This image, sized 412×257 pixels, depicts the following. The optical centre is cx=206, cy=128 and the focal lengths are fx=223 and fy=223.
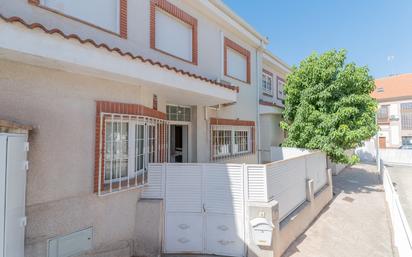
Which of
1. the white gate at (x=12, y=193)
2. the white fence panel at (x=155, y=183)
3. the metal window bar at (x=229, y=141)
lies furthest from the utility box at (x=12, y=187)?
the metal window bar at (x=229, y=141)

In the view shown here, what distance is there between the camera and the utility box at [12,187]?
3285 millimetres

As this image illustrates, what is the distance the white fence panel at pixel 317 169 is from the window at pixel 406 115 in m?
38.7

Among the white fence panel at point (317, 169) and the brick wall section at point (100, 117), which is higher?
the brick wall section at point (100, 117)

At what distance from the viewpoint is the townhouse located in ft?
13.2

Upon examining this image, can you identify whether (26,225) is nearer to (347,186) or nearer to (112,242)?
(112,242)

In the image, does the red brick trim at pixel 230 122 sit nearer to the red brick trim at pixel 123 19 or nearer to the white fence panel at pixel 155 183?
the white fence panel at pixel 155 183

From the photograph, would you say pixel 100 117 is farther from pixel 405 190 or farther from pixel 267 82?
pixel 405 190

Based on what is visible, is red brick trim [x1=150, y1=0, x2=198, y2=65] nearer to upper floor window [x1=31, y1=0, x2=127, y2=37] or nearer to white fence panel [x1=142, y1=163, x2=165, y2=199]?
upper floor window [x1=31, y1=0, x2=127, y2=37]

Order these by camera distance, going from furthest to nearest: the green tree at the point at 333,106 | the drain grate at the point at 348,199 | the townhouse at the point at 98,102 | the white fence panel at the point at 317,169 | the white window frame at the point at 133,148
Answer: the drain grate at the point at 348,199 < the green tree at the point at 333,106 < the white fence panel at the point at 317,169 < the white window frame at the point at 133,148 < the townhouse at the point at 98,102

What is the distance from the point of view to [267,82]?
15.3 m

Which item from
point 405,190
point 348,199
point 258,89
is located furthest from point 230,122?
point 405,190

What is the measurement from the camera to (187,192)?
6199 mm

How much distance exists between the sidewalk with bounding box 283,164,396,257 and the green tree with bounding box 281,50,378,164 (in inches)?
84.7

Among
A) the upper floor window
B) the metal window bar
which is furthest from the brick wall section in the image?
the metal window bar
